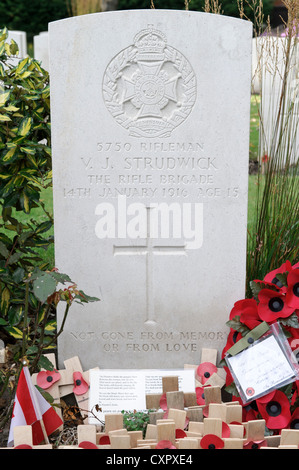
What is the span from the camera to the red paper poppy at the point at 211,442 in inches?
86.4

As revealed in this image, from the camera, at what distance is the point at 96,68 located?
8.87ft

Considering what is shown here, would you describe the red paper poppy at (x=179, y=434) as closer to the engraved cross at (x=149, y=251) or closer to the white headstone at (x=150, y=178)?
the white headstone at (x=150, y=178)

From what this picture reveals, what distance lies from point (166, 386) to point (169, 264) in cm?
58

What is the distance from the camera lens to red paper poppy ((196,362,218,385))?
2.85m

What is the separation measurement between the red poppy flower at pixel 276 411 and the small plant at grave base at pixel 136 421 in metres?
0.48

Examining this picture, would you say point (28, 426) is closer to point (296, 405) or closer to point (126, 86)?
point (296, 405)

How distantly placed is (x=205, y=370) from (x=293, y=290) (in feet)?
1.96

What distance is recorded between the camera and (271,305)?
8.63 feet

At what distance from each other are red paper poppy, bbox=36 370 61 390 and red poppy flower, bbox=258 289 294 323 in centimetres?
100

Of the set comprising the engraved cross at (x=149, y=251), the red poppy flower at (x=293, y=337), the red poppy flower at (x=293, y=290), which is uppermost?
the engraved cross at (x=149, y=251)

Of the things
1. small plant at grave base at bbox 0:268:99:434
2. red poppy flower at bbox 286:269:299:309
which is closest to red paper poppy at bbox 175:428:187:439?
small plant at grave base at bbox 0:268:99:434

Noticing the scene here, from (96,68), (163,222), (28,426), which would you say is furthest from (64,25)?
(28,426)

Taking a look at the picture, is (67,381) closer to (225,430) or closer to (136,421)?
(136,421)

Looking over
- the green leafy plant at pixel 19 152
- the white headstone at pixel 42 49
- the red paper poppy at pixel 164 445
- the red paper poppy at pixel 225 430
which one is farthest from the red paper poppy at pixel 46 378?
the white headstone at pixel 42 49
